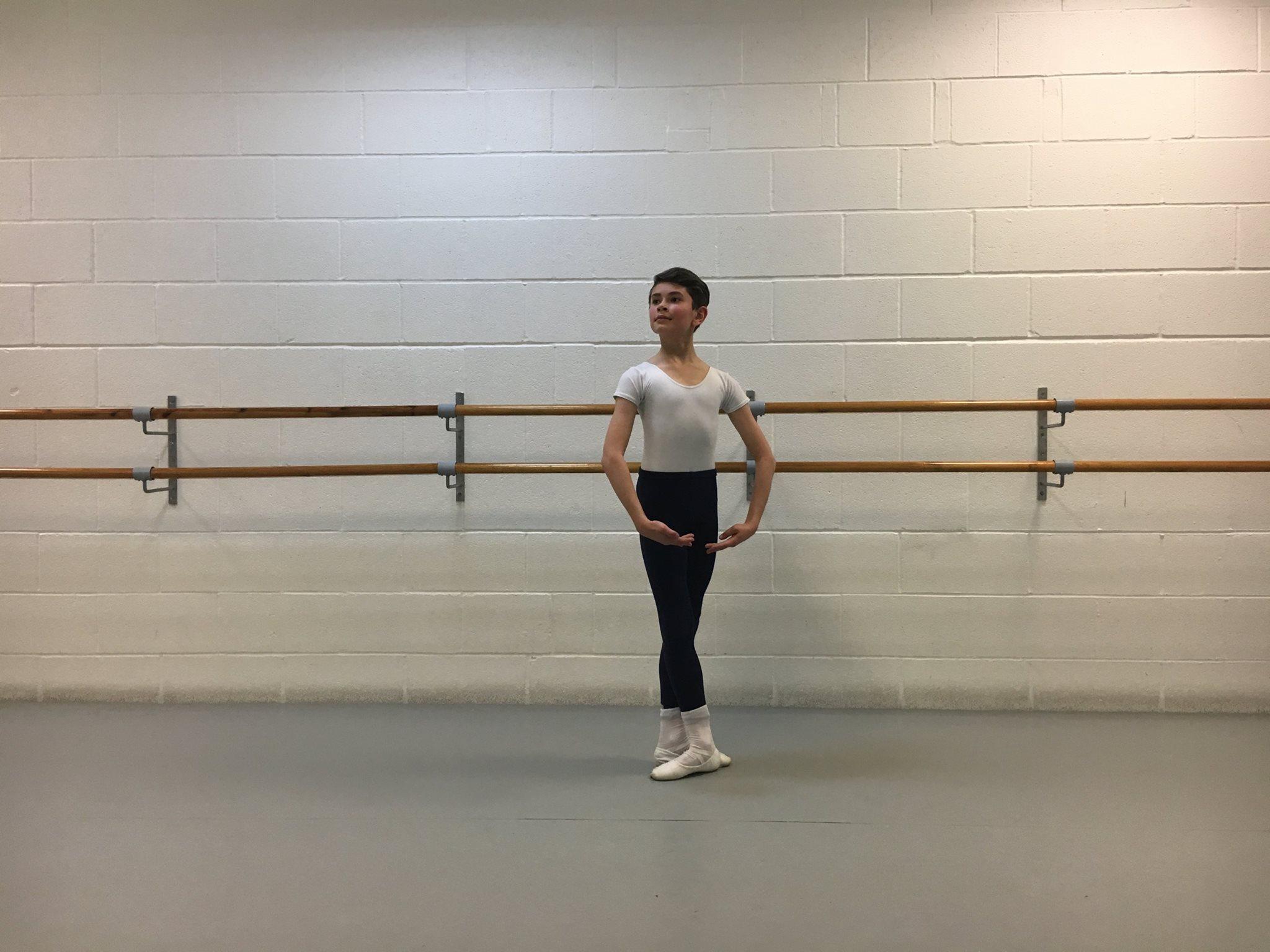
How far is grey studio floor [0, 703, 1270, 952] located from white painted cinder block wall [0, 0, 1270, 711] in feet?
0.86

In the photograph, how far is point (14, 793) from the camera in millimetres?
2217

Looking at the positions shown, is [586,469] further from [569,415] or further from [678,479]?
[678,479]

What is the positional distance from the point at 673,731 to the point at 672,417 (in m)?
0.76

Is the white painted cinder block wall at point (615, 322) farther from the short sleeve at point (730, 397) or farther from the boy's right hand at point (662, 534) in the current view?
the boy's right hand at point (662, 534)

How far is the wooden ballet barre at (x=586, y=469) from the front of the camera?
2.76m

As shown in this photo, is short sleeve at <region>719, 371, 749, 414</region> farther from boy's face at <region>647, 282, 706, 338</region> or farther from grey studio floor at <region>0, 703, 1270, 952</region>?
grey studio floor at <region>0, 703, 1270, 952</region>

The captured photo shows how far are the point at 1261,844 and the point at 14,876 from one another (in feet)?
7.68

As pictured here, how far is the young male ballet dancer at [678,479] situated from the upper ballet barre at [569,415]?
1.68ft

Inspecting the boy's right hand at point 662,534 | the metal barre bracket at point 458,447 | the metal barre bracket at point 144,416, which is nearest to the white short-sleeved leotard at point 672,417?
the boy's right hand at point 662,534

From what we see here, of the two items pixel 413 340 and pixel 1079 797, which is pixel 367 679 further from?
pixel 1079 797

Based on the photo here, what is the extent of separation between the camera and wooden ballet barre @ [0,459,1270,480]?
9.05 ft

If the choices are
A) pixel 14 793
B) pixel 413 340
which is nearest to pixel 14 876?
pixel 14 793

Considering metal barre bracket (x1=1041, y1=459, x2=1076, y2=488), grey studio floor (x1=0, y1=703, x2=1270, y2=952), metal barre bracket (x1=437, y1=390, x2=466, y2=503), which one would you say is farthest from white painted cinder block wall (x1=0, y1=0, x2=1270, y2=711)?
grey studio floor (x1=0, y1=703, x2=1270, y2=952)

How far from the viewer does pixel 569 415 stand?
294cm
